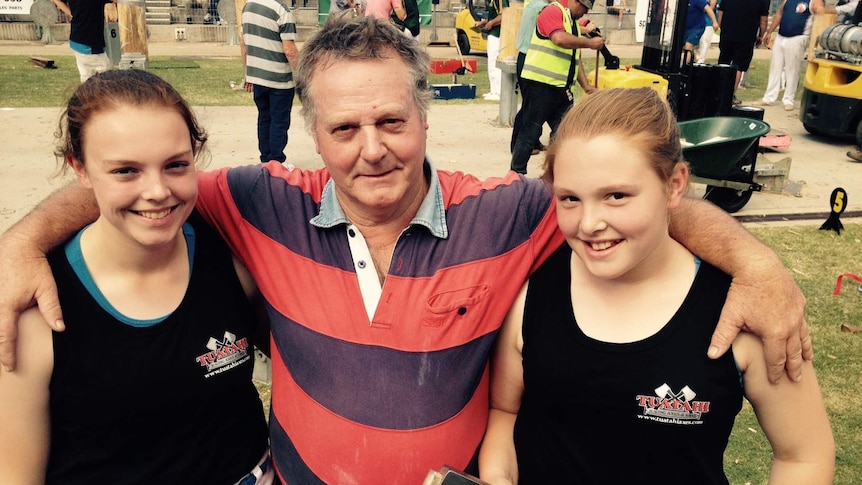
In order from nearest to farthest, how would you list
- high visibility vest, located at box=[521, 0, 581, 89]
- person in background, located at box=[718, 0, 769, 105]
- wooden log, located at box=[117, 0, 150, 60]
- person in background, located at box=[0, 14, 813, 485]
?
person in background, located at box=[0, 14, 813, 485] < high visibility vest, located at box=[521, 0, 581, 89] < wooden log, located at box=[117, 0, 150, 60] < person in background, located at box=[718, 0, 769, 105]

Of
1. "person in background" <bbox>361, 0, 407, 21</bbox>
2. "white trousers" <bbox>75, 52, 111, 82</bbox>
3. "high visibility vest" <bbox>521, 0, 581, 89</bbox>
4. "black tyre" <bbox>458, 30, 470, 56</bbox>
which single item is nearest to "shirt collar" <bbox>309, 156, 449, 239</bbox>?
"high visibility vest" <bbox>521, 0, 581, 89</bbox>

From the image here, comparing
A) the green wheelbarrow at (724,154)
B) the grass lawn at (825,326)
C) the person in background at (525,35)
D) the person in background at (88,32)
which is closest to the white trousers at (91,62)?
the person in background at (88,32)

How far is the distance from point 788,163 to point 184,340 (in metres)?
7.41

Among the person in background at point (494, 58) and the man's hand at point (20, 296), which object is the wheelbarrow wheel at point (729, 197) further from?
the man's hand at point (20, 296)

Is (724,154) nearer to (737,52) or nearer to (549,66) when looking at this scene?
(549,66)

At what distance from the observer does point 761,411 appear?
1.88 metres

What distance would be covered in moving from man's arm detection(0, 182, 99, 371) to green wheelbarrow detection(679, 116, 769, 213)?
17.5 ft

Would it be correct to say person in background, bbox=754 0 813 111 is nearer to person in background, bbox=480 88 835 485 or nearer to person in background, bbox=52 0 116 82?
person in background, bbox=52 0 116 82

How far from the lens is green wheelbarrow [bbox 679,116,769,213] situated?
6375mm

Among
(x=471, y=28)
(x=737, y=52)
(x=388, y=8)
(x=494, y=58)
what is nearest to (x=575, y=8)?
(x=388, y=8)

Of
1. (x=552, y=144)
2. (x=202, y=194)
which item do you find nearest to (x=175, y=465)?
(x=202, y=194)

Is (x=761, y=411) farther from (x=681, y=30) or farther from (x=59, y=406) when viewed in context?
(x=681, y=30)

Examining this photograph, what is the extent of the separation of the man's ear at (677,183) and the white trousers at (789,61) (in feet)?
40.7

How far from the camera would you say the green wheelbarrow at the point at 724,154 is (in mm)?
6375
